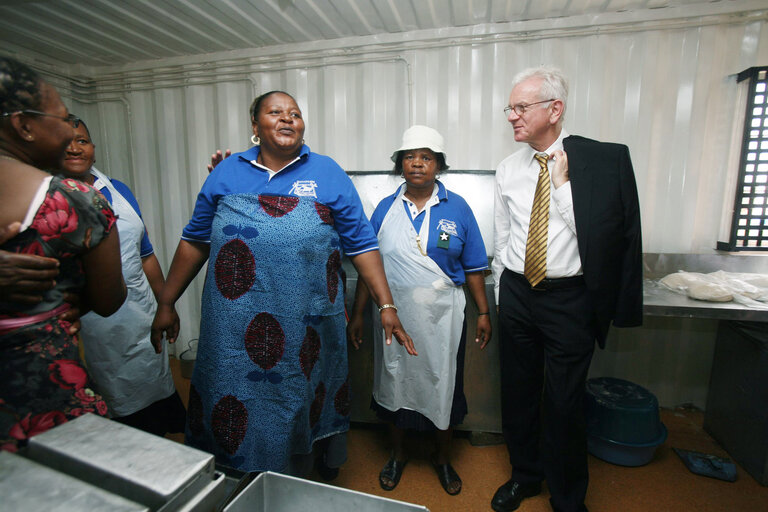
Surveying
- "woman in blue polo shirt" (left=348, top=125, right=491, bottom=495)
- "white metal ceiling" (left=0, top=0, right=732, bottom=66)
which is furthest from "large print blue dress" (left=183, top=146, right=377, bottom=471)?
"white metal ceiling" (left=0, top=0, right=732, bottom=66)

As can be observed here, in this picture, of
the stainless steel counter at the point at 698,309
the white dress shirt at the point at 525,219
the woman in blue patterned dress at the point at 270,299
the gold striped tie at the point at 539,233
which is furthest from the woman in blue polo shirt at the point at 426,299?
the stainless steel counter at the point at 698,309

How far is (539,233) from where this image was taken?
175cm

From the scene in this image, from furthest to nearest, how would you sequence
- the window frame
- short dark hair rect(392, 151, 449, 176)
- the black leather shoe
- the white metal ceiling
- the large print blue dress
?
the white metal ceiling
the window frame
short dark hair rect(392, 151, 449, 176)
the black leather shoe
the large print blue dress

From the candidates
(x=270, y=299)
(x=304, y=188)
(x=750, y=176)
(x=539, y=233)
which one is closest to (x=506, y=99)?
(x=539, y=233)

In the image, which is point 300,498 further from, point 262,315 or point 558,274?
point 558,274

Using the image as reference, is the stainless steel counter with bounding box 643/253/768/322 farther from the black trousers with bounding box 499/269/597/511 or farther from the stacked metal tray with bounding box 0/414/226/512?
the stacked metal tray with bounding box 0/414/226/512

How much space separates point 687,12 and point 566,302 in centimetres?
231

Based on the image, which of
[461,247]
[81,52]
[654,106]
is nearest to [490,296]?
[461,247]

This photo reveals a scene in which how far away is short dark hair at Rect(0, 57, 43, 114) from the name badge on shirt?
160cm

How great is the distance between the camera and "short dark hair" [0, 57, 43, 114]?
2.90 ft

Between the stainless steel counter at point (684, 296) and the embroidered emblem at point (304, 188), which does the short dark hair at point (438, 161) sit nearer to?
the embroidered emblem at point (304, 188)

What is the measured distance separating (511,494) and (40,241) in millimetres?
2228

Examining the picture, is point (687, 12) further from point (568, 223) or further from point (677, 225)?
point (568, 223)

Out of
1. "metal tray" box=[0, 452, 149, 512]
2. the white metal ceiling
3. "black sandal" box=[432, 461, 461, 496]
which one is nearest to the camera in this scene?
"metal tray" box=[0, 452, 149, 512]
